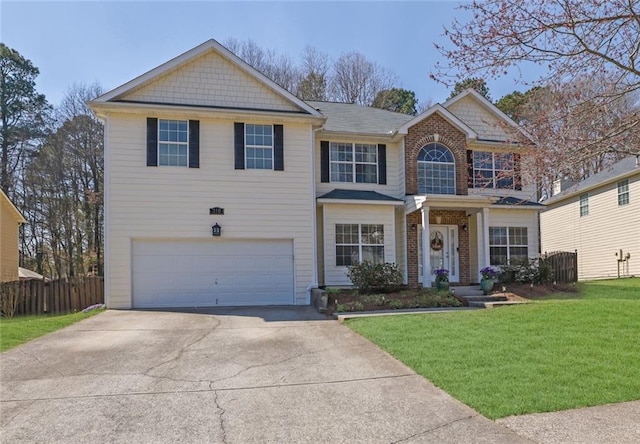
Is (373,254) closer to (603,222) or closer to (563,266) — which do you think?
(563,266)

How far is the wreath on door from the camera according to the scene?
15867mm

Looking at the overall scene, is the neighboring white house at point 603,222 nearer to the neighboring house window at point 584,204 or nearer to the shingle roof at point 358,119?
the neighboring house window at point 584,204

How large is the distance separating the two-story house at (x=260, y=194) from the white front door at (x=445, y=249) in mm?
39

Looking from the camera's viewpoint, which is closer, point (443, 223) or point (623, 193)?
point (443, 223)

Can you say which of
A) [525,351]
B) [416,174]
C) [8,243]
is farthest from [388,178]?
[8,243]

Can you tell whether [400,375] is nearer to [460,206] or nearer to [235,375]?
[235,375]

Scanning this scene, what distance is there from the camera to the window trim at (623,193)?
19.7 m

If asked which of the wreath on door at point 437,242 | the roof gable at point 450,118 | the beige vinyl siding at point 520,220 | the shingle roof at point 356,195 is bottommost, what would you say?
the wreath on door at point 437,242

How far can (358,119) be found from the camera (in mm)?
17078

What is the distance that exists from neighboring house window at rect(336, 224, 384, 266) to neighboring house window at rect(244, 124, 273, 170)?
10.3 feet

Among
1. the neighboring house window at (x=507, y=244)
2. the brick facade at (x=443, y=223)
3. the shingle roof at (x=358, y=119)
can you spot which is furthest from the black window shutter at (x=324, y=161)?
the neighboring house window at (x=507, y=244)

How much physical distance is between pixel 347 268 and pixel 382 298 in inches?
106

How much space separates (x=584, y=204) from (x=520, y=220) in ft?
28.4

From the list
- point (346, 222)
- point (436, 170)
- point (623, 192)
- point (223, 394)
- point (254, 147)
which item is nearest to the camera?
point (223, 394)
